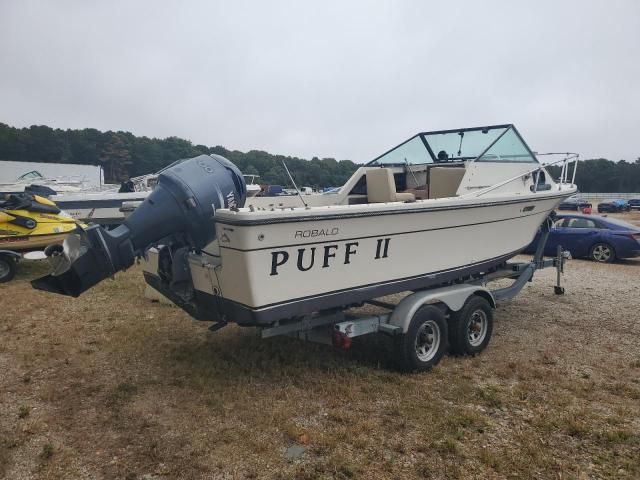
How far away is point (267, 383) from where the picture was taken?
4297mm

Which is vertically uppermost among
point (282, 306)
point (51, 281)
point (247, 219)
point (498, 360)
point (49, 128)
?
point (49, 128)

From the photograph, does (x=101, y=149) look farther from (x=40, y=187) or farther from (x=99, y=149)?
(x=40, y=187)

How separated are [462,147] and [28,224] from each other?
7.65 m

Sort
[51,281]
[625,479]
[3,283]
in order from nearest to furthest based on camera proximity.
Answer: [625,479] < [51,281] < [3,283]

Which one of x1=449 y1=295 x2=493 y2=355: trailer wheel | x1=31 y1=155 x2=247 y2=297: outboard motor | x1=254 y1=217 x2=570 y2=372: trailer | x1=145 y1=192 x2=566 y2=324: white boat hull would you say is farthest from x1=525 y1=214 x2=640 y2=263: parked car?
x1=31 y1=155 x2=247 y2=297: outboard motor

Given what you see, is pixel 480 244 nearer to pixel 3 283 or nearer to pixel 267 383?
pixel 267 383

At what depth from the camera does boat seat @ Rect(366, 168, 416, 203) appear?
6000 millimetres

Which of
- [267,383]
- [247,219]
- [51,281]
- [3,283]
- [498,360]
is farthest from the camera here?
[3,283]

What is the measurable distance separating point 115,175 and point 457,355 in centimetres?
6173

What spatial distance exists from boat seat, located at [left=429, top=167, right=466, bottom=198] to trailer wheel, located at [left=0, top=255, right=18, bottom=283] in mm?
7484

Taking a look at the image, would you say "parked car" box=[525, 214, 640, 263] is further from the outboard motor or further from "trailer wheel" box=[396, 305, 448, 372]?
the outboard motor

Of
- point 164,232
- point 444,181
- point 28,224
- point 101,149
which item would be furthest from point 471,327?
point 101,149

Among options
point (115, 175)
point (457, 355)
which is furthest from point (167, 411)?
point (115, 175)

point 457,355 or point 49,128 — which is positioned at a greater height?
point 49,128
